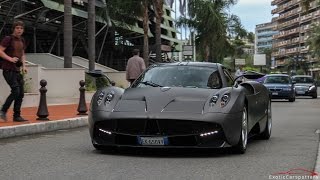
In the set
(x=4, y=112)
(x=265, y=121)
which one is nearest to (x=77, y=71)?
(x=4, y=112)

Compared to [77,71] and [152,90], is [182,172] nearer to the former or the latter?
[152,90]

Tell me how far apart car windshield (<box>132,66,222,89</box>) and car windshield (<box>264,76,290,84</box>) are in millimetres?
20538

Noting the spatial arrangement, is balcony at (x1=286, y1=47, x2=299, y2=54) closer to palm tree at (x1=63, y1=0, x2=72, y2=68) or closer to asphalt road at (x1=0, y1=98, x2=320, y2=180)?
palm tree at (x1=63, y1=0, x2=72, y2=68)

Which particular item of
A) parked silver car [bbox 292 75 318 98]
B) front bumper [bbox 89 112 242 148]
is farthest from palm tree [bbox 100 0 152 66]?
front bumper [bbox 89 112 242 148]

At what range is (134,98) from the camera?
26.0 feet

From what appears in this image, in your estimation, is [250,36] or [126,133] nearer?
[126,133]

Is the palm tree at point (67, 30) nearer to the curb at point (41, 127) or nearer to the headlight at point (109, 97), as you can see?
the curb at point (41, 127)

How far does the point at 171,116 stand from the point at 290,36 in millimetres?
161174

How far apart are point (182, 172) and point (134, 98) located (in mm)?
1655

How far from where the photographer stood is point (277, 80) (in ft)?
96.2

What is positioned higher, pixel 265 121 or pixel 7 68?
pixel 7 68

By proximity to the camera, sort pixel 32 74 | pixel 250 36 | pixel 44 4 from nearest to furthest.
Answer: pixel 32 74
pixel 44 4
pixel 250 36

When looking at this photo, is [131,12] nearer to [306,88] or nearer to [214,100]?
[306,88]

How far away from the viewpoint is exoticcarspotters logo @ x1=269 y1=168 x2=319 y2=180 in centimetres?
635
